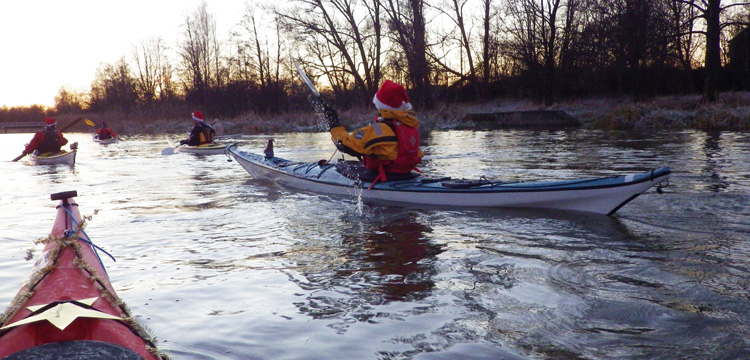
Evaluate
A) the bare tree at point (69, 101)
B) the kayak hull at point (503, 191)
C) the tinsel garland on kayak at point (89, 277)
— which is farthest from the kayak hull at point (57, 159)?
the bare tree at point (69, 101)

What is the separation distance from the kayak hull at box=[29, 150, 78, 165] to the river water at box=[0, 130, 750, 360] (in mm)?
4305

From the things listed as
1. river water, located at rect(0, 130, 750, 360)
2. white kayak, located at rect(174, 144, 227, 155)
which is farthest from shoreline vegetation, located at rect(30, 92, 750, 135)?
river water, located at rect(0, 130, 750, 360)

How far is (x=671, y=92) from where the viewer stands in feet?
71.3

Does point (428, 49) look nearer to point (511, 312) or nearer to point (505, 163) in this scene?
point (505, 163)

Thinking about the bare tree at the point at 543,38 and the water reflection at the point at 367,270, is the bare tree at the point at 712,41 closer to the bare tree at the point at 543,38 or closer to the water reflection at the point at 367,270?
the bare tree at the point at 543,38

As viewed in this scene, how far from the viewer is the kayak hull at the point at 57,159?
37.5 ft

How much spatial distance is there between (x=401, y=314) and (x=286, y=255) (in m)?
1.48

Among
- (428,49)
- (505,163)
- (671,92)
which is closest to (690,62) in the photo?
(671,92)

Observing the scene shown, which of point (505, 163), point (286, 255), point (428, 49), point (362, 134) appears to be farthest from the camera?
point (428, 49)

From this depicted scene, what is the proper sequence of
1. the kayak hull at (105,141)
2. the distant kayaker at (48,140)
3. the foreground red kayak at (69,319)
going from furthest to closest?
the kayak hull at (105,141) → the distant kayaker at (48,140) → the foreground red kayak at (69,319)

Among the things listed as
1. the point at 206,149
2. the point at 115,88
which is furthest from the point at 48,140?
the point at 115,88

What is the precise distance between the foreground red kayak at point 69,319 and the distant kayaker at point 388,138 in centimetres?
379

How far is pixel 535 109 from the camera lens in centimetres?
2223

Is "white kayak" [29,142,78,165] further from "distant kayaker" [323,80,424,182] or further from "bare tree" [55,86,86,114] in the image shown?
"bare tree" [55,86,86,114]
